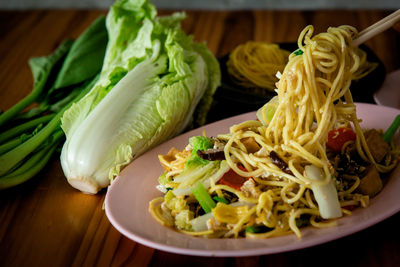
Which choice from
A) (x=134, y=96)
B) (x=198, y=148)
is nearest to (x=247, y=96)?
(x=134, y=96)

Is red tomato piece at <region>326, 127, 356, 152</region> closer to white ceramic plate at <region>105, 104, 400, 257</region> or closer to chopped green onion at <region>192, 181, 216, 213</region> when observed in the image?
white ceramic plate at <region>105, 104, 400, 257</region>

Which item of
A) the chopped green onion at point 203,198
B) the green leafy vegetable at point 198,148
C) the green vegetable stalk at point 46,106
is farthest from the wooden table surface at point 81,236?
the green leafy vegetable at point 198,148

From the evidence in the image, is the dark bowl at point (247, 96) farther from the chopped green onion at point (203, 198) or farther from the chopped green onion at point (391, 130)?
the chopped green onion at point (203, 198)

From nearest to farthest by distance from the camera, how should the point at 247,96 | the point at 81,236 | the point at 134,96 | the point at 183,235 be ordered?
the point at 183,235 → the point at 81,236 → the point at 134,96 → the point at 247,96

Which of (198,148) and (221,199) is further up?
(198,148)

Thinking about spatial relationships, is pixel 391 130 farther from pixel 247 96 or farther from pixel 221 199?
pixel 221 199

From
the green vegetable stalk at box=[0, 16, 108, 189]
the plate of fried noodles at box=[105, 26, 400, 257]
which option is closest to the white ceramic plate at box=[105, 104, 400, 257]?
the plate of fried noodles at box=[105, 26, 400, 257]
